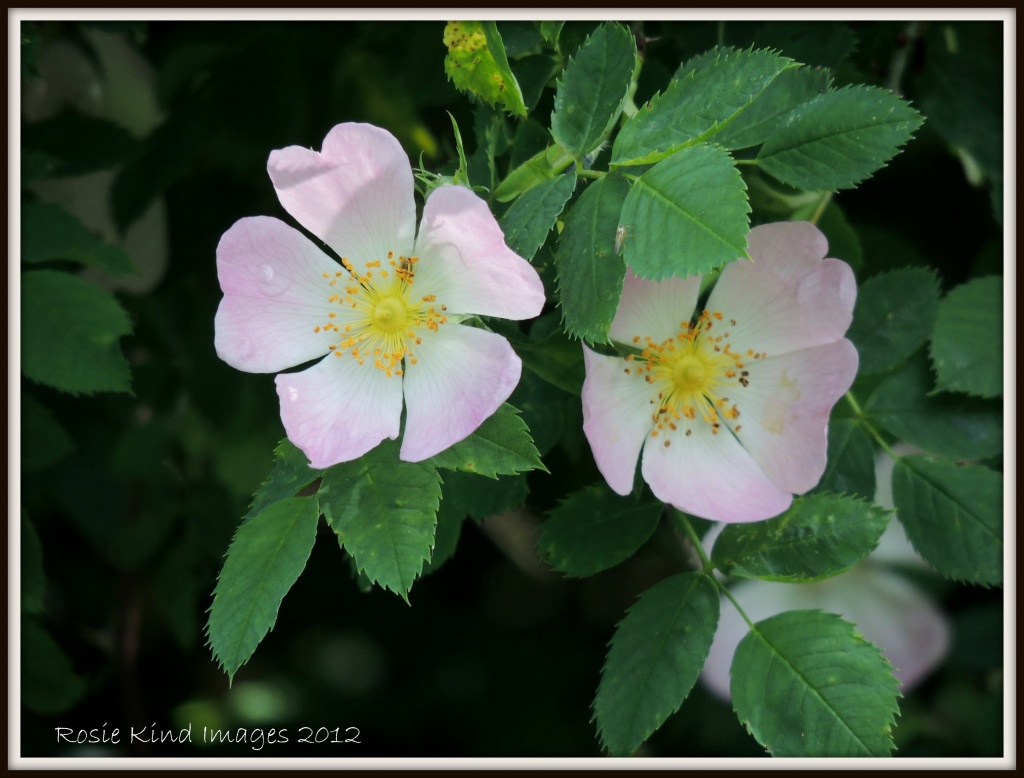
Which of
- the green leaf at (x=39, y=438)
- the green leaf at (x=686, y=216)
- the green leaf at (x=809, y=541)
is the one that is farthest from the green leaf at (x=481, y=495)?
the green leaf at (x=39, y=438)

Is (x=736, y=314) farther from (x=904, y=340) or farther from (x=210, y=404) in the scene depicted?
(x=210, y=404)

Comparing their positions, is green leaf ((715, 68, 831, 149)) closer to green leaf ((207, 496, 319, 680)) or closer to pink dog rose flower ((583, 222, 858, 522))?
pink dog rose flower ((583, 222, 858, 522))

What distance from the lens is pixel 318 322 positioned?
1113mm

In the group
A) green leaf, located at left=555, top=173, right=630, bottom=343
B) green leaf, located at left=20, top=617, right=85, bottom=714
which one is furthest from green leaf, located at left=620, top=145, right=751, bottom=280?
green leaf, located at left=20, top=617, right=85, bottom=714

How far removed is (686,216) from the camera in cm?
91

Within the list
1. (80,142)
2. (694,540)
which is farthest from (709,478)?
(80,142)

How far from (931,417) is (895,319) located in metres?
0.14

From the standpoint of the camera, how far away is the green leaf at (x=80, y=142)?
1642 mm

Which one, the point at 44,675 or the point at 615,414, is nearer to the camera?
the point at 615,414

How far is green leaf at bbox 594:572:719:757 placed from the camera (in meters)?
1.09

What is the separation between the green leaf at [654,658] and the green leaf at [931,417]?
37 cm

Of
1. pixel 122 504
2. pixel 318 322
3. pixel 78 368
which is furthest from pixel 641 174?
pixel 122 504

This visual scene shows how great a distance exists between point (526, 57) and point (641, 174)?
0.93 ft

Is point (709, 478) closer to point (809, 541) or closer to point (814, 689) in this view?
point (809, 541)
